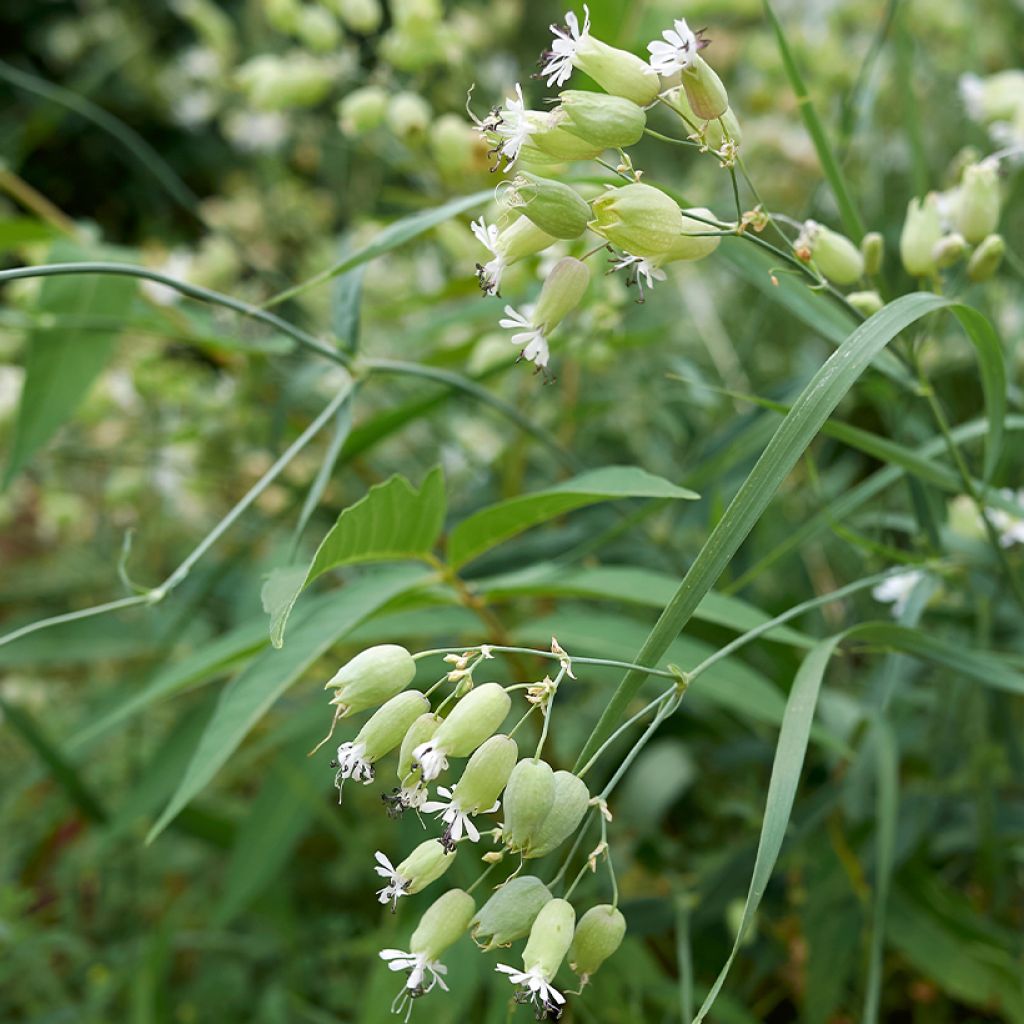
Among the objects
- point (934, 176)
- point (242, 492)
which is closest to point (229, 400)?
point (242, 492)

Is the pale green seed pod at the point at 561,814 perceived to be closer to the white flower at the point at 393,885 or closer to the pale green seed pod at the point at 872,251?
the white flower at the point at 393,885

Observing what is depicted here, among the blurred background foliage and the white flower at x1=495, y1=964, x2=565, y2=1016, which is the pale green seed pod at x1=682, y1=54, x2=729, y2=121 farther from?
the white flower at x1=495, y1=964, x2=565, y2=1016

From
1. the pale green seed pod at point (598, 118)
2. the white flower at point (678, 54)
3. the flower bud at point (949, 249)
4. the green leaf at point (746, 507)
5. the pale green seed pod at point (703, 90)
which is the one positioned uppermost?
the white flower at point (678, 54)

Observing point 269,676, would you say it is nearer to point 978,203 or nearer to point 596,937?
point 596,937

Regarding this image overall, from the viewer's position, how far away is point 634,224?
36 centimetres

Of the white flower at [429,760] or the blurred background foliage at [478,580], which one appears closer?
the white flower at [429,760]

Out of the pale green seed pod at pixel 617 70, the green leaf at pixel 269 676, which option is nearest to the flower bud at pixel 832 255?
the pale green seed pod at pixel 617 70

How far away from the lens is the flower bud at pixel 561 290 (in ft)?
1.27

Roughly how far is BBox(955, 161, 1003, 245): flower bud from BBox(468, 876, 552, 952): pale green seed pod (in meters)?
0.33

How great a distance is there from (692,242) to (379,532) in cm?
18

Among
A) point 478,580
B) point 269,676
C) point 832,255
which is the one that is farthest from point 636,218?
point 478,580

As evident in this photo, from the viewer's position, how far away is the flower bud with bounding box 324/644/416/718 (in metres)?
0.35

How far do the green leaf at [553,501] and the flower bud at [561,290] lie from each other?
2.9 inches

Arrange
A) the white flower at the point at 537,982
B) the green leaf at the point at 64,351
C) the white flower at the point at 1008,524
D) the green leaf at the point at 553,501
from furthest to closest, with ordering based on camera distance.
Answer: the green leaf at the point at 64,351 < the white flower at the point at 1008,524 < the green leaf at the point at 553,501 < the white flower at the point at 537,982
